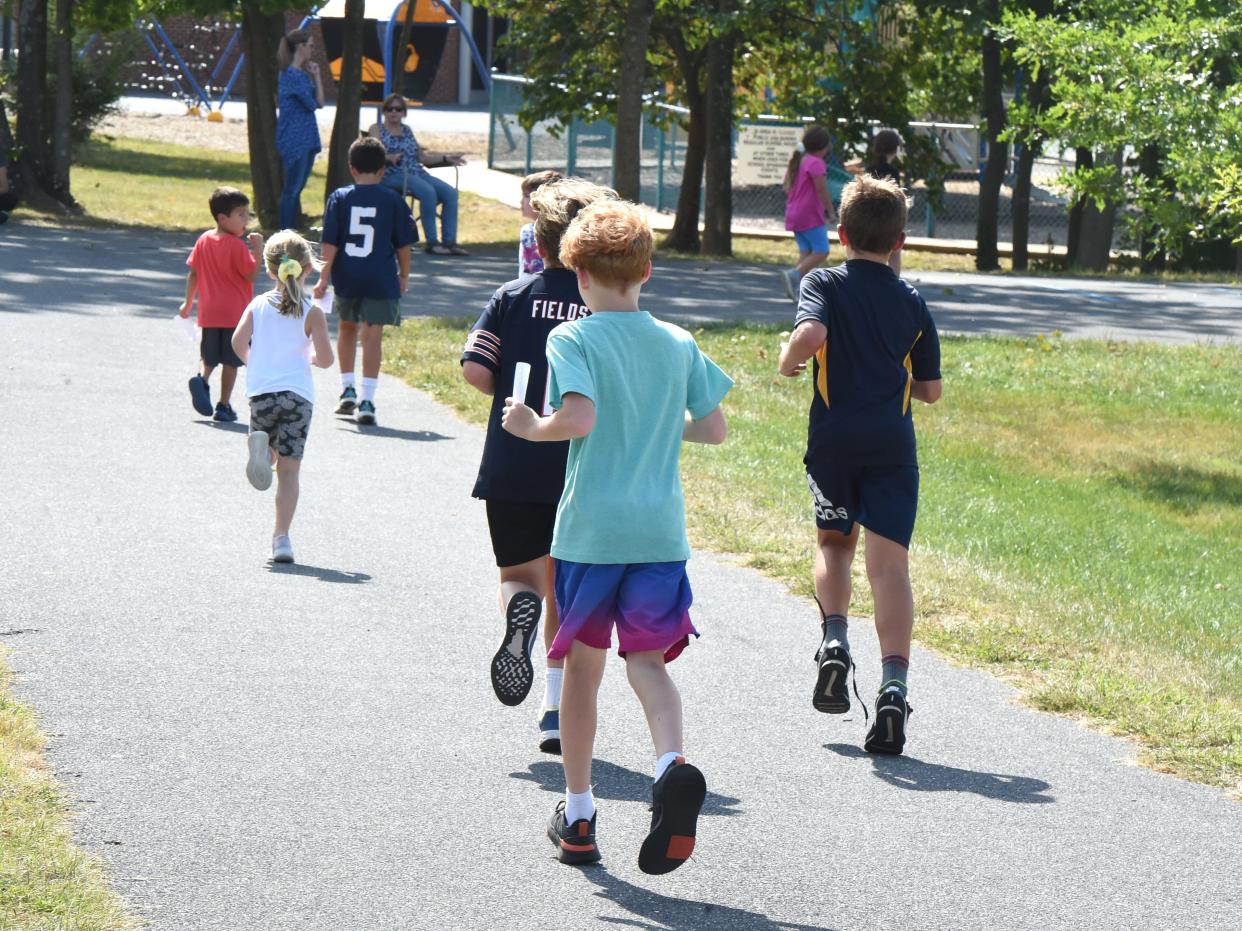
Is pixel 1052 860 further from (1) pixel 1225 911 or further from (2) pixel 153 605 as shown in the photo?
(2) pixel 153 605

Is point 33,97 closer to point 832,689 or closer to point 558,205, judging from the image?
point 558,205

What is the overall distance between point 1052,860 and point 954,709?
144 cm

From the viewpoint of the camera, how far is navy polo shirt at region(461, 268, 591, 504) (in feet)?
16.8

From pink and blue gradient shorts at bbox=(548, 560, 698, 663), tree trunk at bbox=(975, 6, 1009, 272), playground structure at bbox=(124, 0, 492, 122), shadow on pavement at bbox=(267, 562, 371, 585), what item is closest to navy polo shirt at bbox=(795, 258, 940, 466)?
pink and blue gradient shorts at bbox=(548, 560, 698, 663)

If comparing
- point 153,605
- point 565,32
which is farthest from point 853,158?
point 153,605

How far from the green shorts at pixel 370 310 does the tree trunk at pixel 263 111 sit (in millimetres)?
12217

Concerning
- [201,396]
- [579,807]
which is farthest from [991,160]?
[579,807]

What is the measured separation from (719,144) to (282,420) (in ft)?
55.6

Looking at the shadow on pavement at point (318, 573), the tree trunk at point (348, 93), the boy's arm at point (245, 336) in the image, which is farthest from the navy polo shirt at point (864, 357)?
the tree trunk at point (348, 93)

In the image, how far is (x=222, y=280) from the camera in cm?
1091

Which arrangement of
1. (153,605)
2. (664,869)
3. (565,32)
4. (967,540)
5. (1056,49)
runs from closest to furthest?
(664,869)
(153,605)
(967,540)
(1056,49)
(565,32)

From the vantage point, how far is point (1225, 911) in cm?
436

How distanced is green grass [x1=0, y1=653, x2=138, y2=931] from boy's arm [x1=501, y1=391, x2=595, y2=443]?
1.41 metres

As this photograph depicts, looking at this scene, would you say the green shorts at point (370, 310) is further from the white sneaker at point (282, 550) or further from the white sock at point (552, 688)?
the white sock at point (552, 688)
